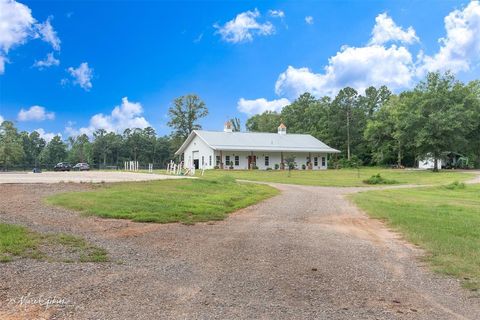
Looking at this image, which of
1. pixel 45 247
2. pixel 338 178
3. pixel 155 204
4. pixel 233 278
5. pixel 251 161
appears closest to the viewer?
pixel 233 278

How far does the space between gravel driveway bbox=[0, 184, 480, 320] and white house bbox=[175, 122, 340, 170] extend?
41.2m

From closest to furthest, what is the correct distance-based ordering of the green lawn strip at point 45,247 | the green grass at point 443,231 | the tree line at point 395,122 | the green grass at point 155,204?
the green lawn strip at point 45,247 < the green grass at point 443,231 < the green grass at point 155,204 < the tree line at point 395,122

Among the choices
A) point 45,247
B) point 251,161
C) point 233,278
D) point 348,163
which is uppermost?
point 251,161

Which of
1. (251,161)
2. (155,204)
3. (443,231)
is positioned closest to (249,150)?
(251,161)

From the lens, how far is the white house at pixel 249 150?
A: 172 ft

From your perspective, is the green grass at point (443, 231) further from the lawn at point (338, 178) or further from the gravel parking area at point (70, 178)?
the gravel parking area at point (70, 178)

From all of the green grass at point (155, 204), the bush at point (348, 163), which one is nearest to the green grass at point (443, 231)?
the green grass at point (155, 204)

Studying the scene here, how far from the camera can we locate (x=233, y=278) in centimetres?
601

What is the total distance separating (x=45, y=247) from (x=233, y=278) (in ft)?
11.9

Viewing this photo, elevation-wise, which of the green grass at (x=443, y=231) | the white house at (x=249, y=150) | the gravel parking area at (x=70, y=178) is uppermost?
the white house at (x=249, y=150)

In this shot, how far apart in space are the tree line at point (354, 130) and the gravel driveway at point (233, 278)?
4236cm

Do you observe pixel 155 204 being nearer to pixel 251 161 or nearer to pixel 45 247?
pixel 45 247

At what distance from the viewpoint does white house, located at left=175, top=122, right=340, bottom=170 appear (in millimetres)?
52281

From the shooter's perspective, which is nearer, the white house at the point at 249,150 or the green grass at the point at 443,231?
the green grass at the point at 443,231
